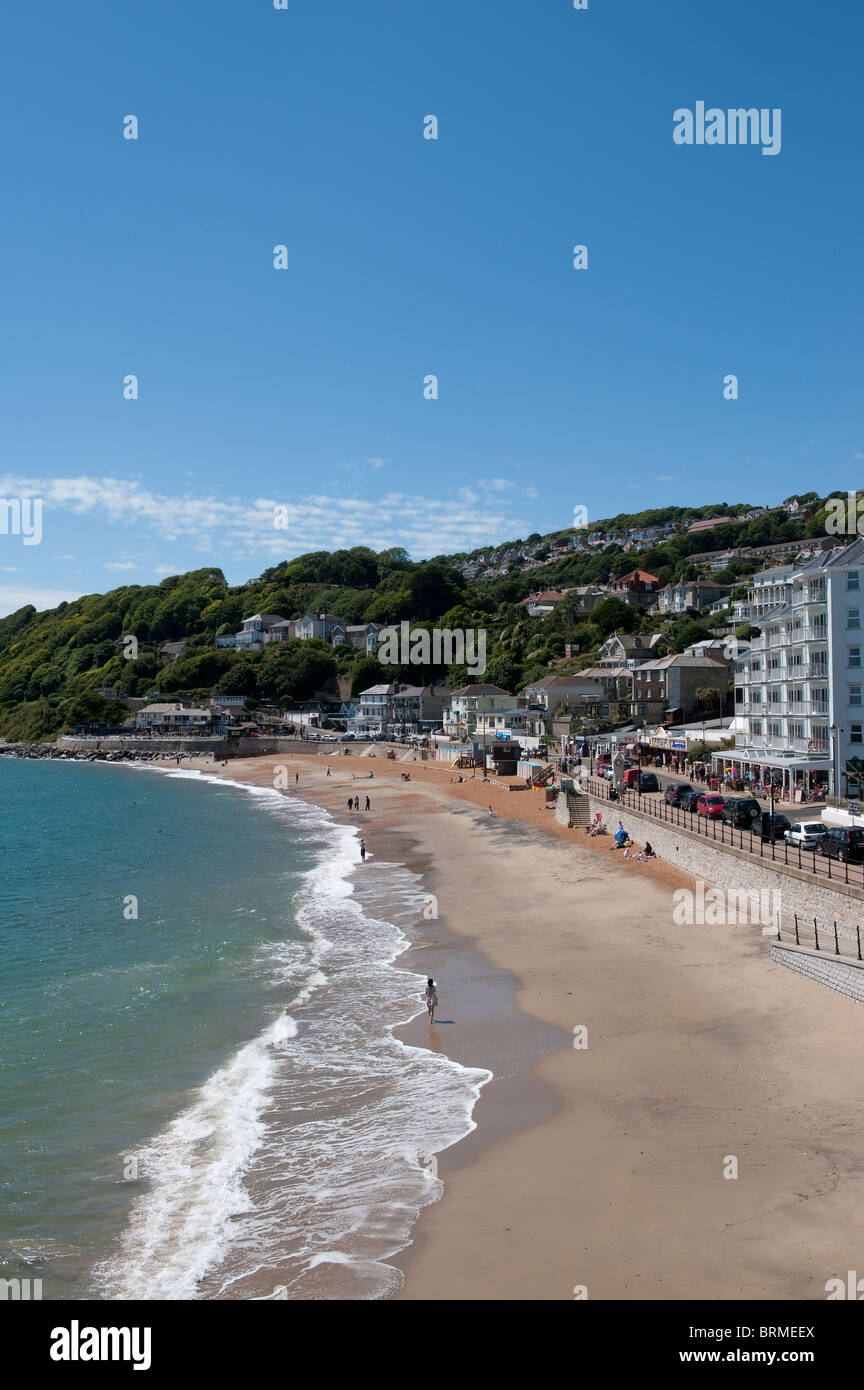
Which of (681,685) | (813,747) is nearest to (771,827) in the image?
(813,747)

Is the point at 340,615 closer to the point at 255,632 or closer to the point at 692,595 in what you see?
the point at 255,632

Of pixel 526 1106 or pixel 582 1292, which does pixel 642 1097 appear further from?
pixel 582 1292

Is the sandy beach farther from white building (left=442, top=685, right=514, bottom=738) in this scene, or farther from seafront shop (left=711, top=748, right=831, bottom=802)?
white building (left=442, top=685, right=514, bottom=738)

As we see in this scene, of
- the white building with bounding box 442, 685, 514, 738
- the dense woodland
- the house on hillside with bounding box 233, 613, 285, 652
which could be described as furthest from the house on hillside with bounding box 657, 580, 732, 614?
the house on hillside with bounding box 233, 613, 285, 652

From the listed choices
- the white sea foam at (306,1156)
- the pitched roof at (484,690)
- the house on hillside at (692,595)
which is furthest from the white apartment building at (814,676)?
the house on hillside at (692,595)

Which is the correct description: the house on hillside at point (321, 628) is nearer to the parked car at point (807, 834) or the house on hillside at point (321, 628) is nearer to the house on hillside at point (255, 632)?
the house on hillside at point (255, 632)

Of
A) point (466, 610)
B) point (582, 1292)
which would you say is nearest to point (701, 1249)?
point (582, 1292)
